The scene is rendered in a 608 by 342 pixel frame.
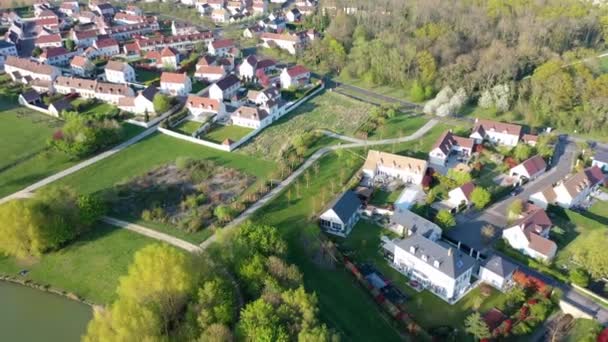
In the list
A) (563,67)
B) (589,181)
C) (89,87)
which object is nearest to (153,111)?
(89,87)

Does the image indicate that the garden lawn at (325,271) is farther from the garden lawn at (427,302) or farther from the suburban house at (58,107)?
the suburban house at (58,107)

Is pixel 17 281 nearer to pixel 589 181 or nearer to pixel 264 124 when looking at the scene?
pixel 264 124

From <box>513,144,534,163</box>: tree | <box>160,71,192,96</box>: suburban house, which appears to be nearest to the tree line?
<box>513,144,534,163</box>: tree

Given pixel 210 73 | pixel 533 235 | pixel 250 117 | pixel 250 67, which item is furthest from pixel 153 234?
pixel 250 67

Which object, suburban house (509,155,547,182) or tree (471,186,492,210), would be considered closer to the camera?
tree (471,186,492,210)

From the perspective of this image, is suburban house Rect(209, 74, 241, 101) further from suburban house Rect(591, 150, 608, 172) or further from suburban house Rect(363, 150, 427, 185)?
suburban house Rect(591, 150, 608, 172)

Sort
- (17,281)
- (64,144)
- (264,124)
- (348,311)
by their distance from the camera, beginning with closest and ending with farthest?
(348,311), (17,281), (64,144), (264,124)

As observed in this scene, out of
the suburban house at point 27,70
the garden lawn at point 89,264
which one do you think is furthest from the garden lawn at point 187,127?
the suburban house at point 27,70
